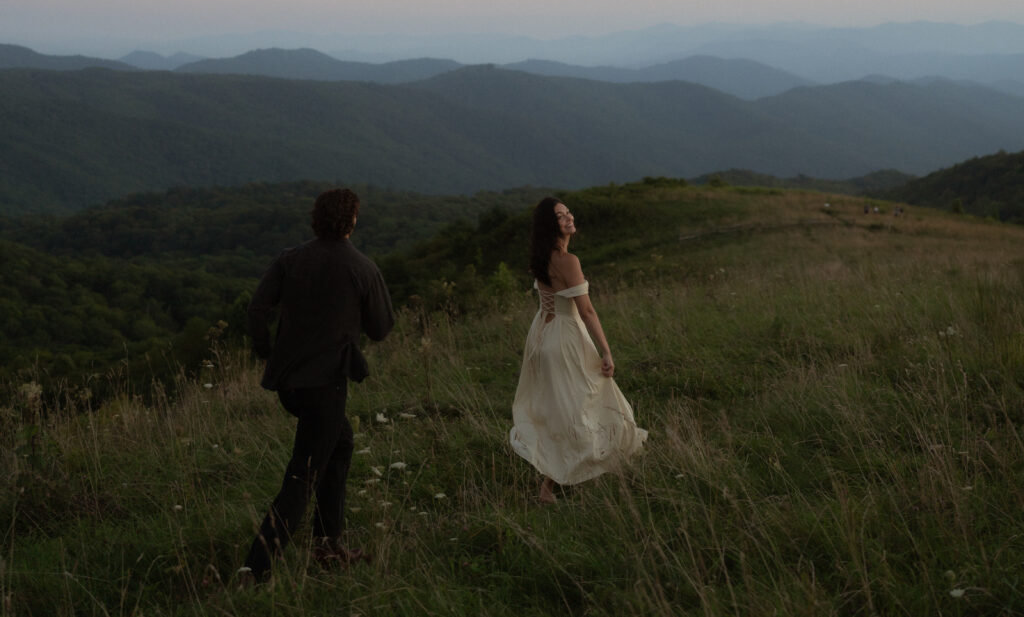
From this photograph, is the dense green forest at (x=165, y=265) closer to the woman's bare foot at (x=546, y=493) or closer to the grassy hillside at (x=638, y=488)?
the grassy hillside at (x=638, y=488)

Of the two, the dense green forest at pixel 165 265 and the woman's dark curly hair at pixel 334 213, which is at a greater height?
the woman's dark curly hair at pixel 334 213

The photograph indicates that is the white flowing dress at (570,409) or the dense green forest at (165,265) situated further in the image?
the dense green forest at (165,265)

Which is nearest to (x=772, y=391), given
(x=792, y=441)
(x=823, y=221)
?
(x=792, y=441)

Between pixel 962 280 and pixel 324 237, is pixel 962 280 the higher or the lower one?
the lower one

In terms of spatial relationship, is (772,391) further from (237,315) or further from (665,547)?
(237,315)

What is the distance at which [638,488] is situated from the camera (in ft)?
12.9

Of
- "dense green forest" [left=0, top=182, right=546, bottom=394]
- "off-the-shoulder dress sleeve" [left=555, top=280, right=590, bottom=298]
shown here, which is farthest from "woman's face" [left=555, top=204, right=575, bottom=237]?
"dense green forest" [left=0, top=182, right=546, bottom=394]

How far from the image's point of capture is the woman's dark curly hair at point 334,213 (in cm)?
359

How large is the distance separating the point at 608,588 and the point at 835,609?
2.69 ft

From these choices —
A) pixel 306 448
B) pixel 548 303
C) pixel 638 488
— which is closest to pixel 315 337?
pixel 306 448

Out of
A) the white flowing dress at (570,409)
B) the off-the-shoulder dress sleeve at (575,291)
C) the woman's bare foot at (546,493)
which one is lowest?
the woman's bare foot at (546,493)

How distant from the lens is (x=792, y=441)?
14.4 ft

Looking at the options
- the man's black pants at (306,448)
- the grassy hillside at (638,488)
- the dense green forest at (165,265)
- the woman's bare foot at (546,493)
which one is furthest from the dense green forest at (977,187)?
the man's black pants at (306,448)

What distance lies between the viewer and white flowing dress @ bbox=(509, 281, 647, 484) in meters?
4.30
